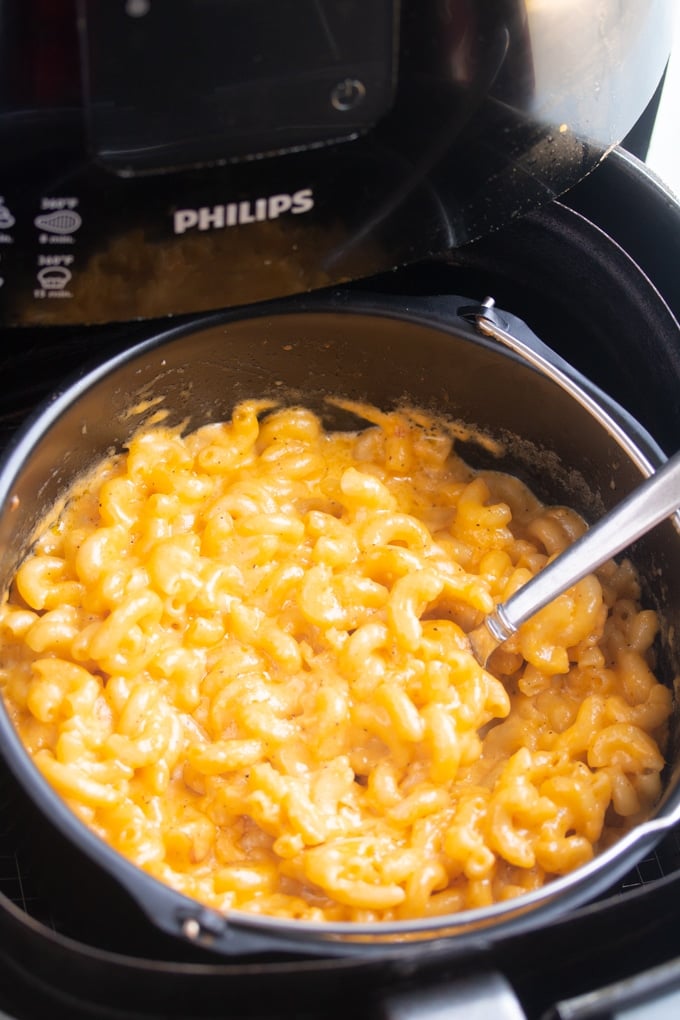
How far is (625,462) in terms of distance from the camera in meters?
1.53

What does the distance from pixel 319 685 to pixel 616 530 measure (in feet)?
1.38

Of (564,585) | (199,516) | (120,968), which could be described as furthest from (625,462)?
(120,968)

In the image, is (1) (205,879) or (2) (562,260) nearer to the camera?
(1) (205,879)

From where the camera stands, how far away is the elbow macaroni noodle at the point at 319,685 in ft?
4.19

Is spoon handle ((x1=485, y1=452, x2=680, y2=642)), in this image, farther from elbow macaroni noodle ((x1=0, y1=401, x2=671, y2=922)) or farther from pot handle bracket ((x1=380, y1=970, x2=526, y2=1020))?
pot handle bracket ((x1=380, y1=970, x2=526, y2=1020))

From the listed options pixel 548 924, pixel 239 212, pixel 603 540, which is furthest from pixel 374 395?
pixel 548 924

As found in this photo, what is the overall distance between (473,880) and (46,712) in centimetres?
54

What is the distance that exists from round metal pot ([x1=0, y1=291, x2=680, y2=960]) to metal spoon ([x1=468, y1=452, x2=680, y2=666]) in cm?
9

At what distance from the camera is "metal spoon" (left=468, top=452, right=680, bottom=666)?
1.37m

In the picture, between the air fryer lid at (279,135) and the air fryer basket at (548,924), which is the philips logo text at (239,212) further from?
the air fryer basket at (548,924)

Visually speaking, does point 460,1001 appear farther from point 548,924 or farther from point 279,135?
point 279,135

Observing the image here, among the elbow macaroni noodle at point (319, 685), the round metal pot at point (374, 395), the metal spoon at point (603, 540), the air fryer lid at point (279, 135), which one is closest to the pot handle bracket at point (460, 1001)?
the elbow macaroni noodle at point (319, 685)

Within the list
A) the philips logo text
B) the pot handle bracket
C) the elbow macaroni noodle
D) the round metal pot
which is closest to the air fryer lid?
the philips logo text

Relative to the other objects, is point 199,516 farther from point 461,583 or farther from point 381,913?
point 381,913
